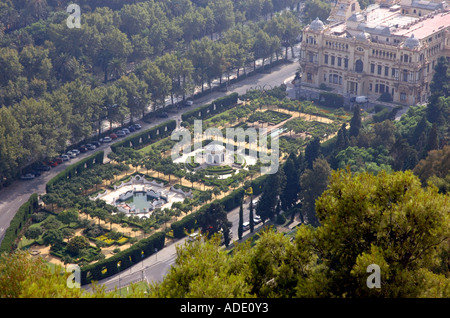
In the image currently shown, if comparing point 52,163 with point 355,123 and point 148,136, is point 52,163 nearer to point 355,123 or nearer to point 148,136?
point 148,136

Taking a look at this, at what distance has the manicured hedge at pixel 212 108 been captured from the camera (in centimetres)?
15362

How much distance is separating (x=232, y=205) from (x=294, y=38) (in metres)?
84.9

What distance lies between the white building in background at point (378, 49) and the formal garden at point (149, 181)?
13.0 m

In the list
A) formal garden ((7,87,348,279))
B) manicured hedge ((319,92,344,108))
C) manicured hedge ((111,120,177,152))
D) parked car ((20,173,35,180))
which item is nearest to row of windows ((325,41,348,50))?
manicured hedge ((319,92,344,108))

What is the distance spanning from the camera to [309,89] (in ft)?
561

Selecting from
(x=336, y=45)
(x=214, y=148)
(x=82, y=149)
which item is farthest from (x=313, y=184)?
(x=336, y=45)

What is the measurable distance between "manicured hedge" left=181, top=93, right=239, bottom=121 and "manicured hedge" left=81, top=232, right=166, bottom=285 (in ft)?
158

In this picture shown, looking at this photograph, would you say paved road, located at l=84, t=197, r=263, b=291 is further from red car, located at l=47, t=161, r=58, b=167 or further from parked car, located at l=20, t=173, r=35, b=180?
red car, located at l=47, t=161, r=58, b=167

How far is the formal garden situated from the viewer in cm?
10744

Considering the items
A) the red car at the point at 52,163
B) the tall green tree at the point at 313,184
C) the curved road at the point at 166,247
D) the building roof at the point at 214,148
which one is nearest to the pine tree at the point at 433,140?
the tall green tree at the point at 313,184

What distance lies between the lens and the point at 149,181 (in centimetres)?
12875

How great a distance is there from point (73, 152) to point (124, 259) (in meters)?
41.6

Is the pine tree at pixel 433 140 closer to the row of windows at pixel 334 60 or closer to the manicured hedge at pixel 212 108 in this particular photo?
the row of windows at pixel 334 60
